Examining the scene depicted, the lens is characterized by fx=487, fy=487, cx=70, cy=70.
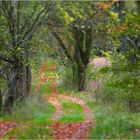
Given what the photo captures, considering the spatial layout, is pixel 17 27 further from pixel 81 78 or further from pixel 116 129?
pixel 81 78

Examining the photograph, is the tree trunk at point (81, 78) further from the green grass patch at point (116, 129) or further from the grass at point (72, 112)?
the green grass patch at point (116, 129)

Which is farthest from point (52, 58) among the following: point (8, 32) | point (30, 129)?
point (30, 129)

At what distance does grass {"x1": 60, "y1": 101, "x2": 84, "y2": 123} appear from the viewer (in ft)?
58.7

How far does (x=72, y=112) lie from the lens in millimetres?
21359

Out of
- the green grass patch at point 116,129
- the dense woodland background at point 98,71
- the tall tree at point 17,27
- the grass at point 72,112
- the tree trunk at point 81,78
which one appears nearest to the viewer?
the green grass patch at point 116,129

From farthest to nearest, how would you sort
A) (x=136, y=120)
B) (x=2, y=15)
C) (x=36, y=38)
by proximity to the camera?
(x=36, y=38)
(x=2, y=15)
(x=136, y=120)

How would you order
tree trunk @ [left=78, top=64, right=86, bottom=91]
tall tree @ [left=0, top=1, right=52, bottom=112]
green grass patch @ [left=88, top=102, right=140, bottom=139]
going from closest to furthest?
green grass patch @ [left=88, top=102, right=140, bottom=139] → tall tree @ [left=0, top=1, right=52, bottom=112] → tree trunk @ [left=78, top=64, right=86, bottom=91]

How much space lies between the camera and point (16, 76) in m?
19.2

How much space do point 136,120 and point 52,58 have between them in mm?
25078

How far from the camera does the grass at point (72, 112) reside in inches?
704

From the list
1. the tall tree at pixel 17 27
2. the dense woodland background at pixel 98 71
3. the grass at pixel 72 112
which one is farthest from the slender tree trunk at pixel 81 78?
the tall tree at pixel 17 27

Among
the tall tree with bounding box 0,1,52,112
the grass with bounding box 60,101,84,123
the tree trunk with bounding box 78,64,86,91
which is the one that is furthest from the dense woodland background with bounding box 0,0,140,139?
the tree trunk with bounding box 78,64,86,91

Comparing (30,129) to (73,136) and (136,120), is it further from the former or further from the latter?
(136,120)

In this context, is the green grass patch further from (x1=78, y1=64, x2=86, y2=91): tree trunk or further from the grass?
(x1=78, y1=64, x2=86, y2=91): tree trunk
